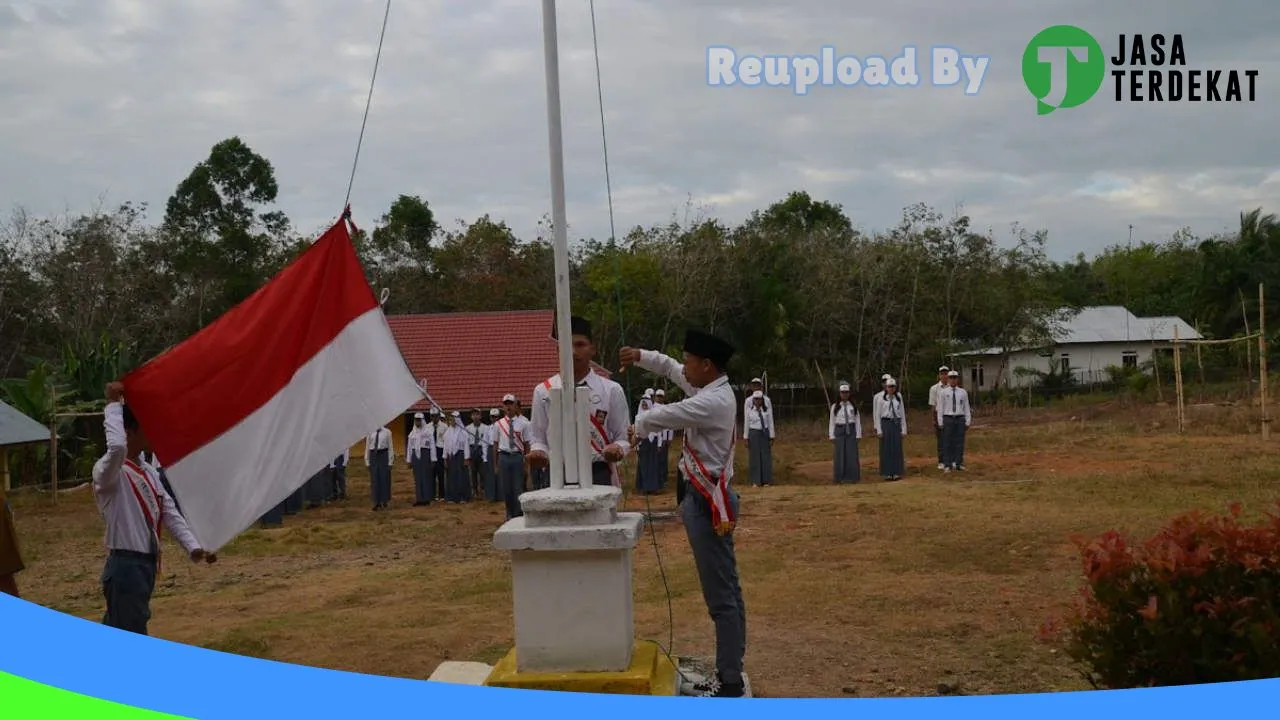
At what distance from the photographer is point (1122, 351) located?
42625 mm

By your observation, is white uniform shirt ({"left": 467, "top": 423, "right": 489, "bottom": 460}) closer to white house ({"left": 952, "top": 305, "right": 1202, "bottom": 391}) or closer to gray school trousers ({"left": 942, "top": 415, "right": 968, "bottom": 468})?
gray school trousers ({"left": 942, "top": 415, "right": 968, "bottom": 468})

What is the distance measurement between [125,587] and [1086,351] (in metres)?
41.4

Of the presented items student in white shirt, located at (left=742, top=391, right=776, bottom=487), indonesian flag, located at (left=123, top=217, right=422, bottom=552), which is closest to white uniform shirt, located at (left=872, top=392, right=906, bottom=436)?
student in white shirt, located at (left=742, top=391, right=776, bottom=487)

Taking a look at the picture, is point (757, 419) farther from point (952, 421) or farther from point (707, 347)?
point (707, 347)

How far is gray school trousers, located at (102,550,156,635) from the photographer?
561 cm

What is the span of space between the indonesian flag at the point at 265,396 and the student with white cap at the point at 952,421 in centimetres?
1469

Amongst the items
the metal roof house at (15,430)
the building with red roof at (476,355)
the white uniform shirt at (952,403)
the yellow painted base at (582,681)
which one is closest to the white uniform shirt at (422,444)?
the building with red roof at (476,355)

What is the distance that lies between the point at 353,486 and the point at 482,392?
4776 mm

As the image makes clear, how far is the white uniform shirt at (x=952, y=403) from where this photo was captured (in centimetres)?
1844

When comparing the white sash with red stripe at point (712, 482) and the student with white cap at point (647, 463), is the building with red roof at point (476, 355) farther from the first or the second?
the white sash with red stripe at point (712, 482)

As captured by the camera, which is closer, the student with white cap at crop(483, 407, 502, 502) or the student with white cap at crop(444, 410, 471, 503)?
the student with white cap at crop(483, 407, 502, 502)

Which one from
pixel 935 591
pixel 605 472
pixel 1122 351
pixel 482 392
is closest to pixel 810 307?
pixel 482 392

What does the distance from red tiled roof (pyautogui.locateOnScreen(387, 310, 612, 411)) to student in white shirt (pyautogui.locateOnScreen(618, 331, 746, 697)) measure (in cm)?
2097

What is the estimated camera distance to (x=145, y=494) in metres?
5.69
